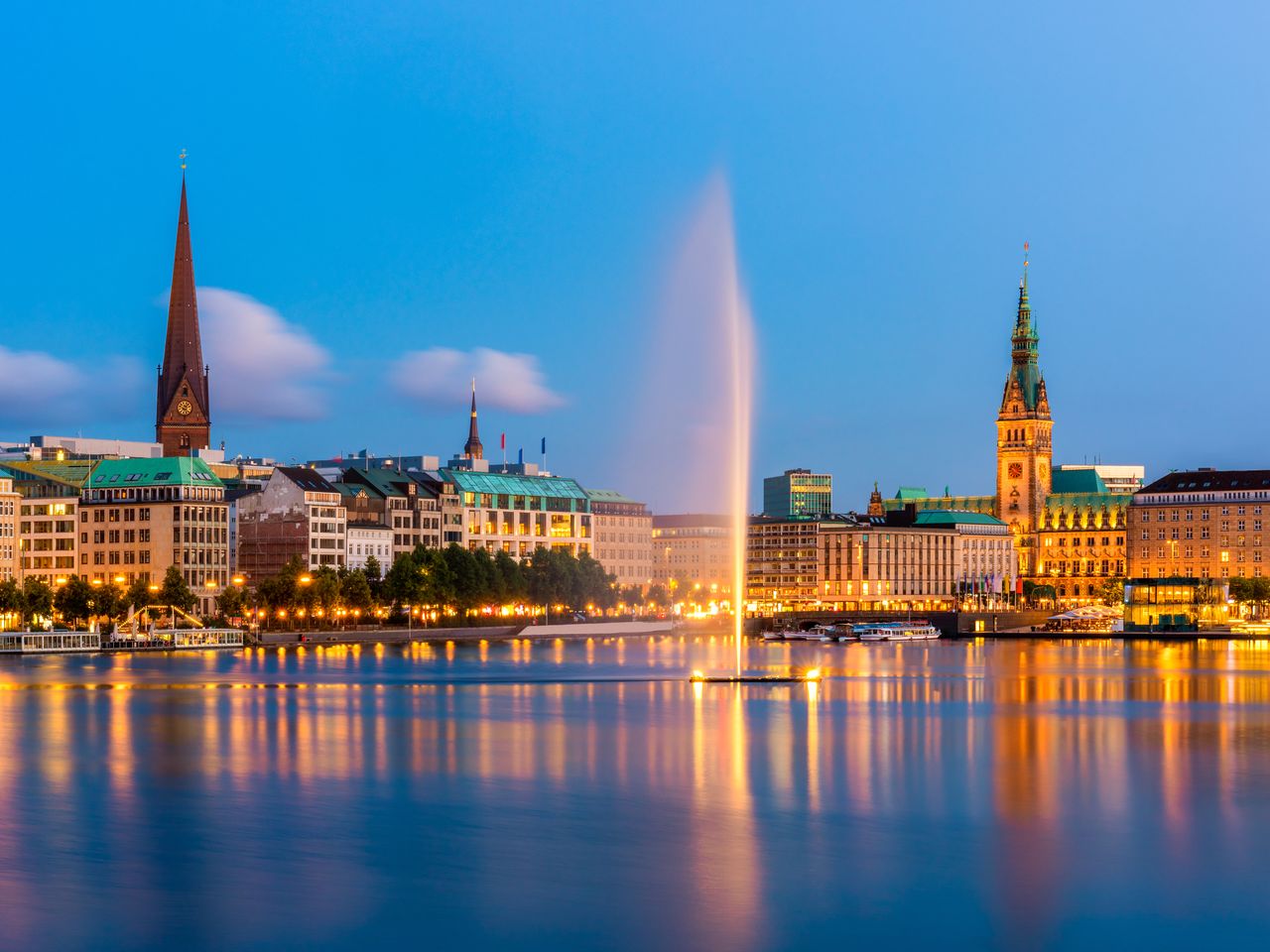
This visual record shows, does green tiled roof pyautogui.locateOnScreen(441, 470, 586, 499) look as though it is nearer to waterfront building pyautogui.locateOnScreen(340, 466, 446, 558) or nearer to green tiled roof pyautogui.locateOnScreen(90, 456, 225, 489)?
waterfront building pyautogui.locateOnScreen(340, 466, 446, 558)

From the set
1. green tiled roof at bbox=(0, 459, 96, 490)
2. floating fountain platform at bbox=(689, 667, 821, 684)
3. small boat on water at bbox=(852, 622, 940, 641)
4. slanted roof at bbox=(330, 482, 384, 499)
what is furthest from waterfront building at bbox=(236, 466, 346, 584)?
floating fountain platform at bbox=(689, 667, 821, 684)

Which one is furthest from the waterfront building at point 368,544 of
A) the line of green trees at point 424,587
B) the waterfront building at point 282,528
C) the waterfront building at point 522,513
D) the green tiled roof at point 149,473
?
the green tiled roof at point 149,473

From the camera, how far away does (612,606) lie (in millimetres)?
159625

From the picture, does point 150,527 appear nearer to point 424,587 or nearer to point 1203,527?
point 424,587

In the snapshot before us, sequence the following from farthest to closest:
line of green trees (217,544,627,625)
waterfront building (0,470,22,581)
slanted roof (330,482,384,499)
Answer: slanted roof (330,482,384,499) → waterfront building (0,470,22,581) → line of green trees (217,544,627,625)

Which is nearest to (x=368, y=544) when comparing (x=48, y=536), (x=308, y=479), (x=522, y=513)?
(x=308, y=479)

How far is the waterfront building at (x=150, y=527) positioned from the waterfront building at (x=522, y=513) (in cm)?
3085

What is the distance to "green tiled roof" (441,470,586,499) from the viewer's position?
169 metres

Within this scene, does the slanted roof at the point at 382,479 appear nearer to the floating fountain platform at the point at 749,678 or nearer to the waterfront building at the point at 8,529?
the waterfront building at the point at 8,529

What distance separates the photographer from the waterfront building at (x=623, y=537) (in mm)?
187750

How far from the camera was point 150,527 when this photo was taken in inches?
5394

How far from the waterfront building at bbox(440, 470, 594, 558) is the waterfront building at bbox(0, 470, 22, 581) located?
40.6 m

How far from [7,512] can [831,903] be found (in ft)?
375

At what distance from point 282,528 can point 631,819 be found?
353 feet
